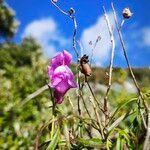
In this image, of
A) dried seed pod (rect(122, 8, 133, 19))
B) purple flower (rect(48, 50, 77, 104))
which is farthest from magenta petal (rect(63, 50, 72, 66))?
dried seed pod (rect(122, 8, 133, 19))

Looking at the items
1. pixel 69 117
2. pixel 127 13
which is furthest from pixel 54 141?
pixel 127 13

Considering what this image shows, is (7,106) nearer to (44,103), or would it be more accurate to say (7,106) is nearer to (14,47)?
(44,103)

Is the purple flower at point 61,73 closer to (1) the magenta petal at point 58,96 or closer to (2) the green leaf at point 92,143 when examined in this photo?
(1) the magenta petal at point 58,96

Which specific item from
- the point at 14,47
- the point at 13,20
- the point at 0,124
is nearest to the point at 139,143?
the point at 0,124

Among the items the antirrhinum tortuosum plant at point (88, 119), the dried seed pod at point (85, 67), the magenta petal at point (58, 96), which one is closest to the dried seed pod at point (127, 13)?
the antirrhinum tortuosum plant at point (88, 119)

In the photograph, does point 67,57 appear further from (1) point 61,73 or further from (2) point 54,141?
(2) point 54,141

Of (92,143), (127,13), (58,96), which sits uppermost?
(127,13)

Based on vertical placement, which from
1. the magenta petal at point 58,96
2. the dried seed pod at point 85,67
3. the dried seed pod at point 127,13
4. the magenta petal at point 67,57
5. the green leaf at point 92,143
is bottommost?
the green leaf at point 92,143
